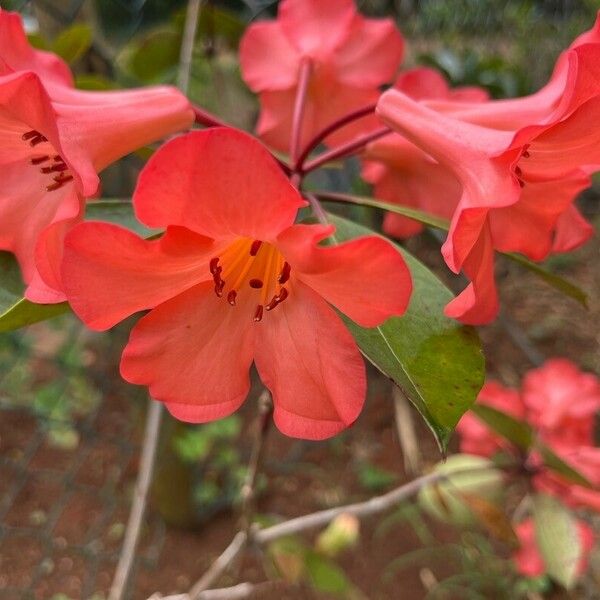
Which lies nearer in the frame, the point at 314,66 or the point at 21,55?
the point at 21,55

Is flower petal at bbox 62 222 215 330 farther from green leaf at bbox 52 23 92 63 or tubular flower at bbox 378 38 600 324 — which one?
green leaf at bbox 52 23 92 63

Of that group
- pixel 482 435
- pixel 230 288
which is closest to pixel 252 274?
pixel 230 288

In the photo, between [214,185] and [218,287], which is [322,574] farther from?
[214,185]

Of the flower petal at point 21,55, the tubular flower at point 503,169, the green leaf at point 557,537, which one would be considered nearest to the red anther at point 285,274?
the tubular flower at point 503,169

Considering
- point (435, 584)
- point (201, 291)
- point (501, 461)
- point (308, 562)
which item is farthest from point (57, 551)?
point (201, 291)

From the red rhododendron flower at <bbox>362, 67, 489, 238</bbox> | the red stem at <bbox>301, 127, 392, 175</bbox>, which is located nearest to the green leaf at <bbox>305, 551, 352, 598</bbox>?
the red rhododendron flower at <bbox>362, 67, 489, 238</bbox>

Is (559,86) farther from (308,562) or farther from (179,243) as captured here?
(308,562)
